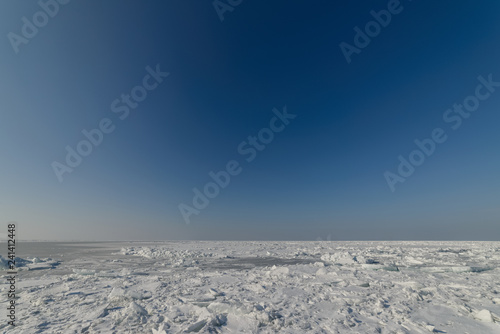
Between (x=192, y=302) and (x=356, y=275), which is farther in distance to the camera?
(x=356, y=275)

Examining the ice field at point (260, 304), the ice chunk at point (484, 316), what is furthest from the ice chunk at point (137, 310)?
the ice chunk at point (484, 316)

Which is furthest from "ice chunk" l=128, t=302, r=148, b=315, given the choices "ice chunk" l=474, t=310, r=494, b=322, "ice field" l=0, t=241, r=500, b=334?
"ice chunk" l=474, t=310, r=494, b=322

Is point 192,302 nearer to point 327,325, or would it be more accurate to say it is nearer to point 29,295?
point 327,325

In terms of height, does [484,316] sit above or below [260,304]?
above

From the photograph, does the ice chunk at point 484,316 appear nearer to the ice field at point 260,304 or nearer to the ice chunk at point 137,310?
the ice field at point 260,304

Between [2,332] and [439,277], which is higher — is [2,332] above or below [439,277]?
below

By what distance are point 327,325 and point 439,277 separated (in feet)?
27.8

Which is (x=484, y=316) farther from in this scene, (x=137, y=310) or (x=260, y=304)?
(x=137, y=310)

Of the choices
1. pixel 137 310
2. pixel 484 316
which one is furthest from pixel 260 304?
pixel 484 316

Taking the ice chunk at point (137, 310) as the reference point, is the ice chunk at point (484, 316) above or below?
above

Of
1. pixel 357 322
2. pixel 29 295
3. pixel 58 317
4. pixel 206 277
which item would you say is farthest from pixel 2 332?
pixel 357 322

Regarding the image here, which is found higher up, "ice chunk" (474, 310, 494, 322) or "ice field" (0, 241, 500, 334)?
"ice chunk" (474, 310, 494, 322)

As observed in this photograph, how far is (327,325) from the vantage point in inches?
217

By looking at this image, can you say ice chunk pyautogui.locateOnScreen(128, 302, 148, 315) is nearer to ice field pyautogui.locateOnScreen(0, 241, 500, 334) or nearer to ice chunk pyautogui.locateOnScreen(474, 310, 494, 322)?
ice field pyautogui.locateOnScreen(0, 241, 500, 334)
